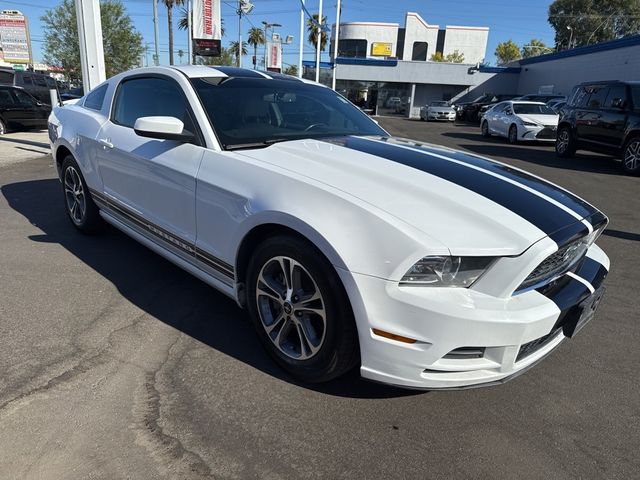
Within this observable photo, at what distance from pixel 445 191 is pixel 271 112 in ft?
5.15

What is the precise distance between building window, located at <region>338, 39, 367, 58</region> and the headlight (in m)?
75.5

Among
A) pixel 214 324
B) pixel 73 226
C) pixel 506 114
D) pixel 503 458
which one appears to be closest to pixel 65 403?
pixel 214 324

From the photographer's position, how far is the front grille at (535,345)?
86.2 inches

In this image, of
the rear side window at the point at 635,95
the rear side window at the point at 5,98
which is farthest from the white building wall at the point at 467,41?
the rear side window at the point at 5,98

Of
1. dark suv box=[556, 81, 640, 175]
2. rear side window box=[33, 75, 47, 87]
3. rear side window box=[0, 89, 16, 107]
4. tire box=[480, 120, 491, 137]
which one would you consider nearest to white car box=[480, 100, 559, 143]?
tire box=[480, 120, 491, 137]

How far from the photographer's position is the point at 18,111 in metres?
13.6

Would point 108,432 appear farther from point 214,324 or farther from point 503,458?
point 503,458

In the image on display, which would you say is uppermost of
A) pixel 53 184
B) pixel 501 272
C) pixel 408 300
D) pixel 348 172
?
pixel 348 172

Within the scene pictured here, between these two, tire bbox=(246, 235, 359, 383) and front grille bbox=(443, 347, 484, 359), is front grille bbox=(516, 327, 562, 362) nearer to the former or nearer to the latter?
front grille bbox=(443, 347, 484, 359)

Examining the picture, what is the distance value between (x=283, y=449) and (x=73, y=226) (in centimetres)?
407

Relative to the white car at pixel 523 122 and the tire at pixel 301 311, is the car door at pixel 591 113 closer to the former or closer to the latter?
the white car at pixel 523 122

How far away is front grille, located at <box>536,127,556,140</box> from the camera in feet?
52.2

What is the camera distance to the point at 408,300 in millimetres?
2049

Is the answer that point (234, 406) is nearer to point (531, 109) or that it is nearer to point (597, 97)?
point (597, 97)
